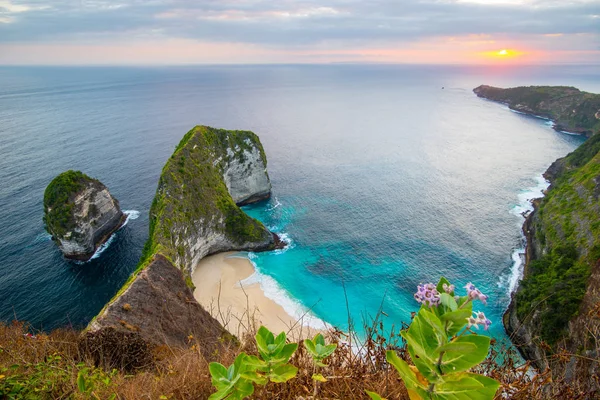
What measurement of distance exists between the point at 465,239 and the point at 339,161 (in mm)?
37671

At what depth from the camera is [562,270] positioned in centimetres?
3272

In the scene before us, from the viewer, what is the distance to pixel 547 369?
4223 mm

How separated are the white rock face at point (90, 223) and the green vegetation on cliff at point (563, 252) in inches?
1842

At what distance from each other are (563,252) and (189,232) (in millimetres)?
39601

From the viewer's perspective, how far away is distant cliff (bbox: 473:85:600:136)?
107250mm

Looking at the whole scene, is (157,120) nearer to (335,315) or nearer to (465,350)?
(335,315)

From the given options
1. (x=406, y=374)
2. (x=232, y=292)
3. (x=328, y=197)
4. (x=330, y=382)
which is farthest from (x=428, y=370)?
(x=328, y=197)

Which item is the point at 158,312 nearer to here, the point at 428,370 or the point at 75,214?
the point at 428,370

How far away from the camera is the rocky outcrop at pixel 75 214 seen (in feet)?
131

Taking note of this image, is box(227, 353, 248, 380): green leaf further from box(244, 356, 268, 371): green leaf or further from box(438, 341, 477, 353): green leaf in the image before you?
box(438, 341, 477, 353): green leaf

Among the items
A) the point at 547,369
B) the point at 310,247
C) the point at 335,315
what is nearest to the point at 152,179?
the point at 310,247

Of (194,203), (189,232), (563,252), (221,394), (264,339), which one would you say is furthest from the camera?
(194,203)

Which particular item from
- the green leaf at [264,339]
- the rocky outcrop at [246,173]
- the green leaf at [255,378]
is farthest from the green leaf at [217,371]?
the rocky outcrop at [246,173]

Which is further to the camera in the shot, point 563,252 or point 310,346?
point 563,252
